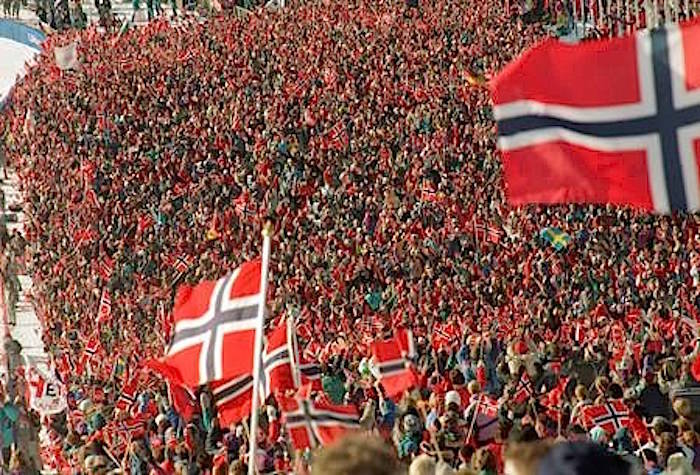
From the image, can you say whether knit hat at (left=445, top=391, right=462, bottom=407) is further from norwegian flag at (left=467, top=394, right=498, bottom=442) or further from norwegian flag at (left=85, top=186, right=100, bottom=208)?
norwegian flag at (left=85, top=186, right=100, bottom=208)

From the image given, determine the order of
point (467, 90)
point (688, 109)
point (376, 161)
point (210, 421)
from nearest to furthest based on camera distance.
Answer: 1. point (688, 109)
2. point (210, 421)
3. point (376, 161)
4. point (467, 90)

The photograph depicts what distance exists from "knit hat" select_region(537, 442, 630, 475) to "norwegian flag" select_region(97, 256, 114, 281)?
72.6ft

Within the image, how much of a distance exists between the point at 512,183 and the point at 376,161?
22.7 m

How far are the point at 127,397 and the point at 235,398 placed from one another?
5017 millimetres

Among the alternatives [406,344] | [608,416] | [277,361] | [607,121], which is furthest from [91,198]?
[607,121]

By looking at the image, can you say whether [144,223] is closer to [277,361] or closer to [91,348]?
[91,348]

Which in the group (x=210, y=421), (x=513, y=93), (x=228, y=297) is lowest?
(x=210, y=421)

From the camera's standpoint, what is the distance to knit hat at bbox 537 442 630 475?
22.5 ft

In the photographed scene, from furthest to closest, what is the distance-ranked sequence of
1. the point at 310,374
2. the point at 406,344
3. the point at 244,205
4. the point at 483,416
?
the point at 244,205 → the point at 310,374 → the point at 406,344 → the point at 483,416

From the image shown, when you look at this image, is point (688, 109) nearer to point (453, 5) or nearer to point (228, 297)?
point (228, 297)

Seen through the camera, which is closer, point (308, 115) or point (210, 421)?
point (210, 421)

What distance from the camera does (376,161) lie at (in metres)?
33.2

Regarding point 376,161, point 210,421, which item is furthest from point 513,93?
point 376,161

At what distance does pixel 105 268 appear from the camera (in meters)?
29.3
